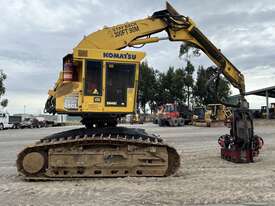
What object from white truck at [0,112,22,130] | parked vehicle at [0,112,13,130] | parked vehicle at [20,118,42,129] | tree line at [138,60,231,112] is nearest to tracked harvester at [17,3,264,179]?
parked vehicle at [0,112,13,130]

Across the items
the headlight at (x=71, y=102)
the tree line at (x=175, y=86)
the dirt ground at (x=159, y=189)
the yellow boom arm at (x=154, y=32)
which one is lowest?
the dirt ground at (x=159, y=189)

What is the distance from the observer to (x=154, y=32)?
13648mm

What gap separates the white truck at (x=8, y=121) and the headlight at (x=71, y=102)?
164 ft

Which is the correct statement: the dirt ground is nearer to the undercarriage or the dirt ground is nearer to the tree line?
the undercarriage

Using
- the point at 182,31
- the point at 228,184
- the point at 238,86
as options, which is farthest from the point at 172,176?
the point at 238,86

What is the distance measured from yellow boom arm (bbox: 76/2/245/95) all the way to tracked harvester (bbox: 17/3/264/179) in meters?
0.03

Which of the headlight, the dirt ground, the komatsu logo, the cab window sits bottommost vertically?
the dirt ground

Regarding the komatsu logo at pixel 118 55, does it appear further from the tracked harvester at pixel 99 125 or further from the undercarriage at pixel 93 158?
the undercarriage at pixel 93 158

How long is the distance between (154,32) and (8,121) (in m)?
53.1

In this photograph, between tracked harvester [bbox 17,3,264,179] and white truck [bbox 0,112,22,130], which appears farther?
white truck [bbox 0,112,22,130]

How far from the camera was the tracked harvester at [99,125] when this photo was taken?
11469mm

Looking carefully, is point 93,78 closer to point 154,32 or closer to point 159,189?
point 154,32

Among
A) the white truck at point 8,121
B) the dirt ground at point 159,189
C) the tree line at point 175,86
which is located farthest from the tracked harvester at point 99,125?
the tree line at point 175,86

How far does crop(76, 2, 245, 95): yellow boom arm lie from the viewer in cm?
1272
